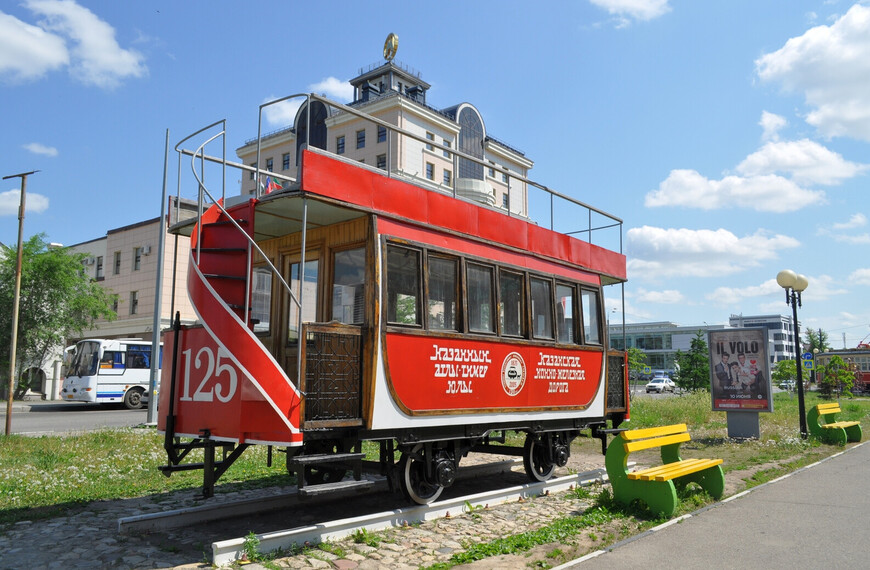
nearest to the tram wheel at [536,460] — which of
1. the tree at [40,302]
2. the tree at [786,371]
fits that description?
the tree at [40,302]

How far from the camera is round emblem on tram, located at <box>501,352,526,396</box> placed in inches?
335

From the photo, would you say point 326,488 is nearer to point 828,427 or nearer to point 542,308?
point 542,308

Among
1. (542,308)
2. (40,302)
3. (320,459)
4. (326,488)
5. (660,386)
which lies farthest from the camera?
(660,386)

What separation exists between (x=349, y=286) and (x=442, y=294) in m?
1.10

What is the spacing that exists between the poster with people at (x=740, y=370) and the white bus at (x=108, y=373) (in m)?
19.8

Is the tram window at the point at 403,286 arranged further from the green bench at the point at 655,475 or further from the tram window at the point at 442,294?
the green bench at the point at 655,475

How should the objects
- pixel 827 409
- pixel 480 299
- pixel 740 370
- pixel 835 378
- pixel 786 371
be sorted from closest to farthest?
pixel 480 299
pixel 827 409
pixel 740 370
pixel 835 378
pixel 786 371

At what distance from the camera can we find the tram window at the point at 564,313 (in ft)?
32.2

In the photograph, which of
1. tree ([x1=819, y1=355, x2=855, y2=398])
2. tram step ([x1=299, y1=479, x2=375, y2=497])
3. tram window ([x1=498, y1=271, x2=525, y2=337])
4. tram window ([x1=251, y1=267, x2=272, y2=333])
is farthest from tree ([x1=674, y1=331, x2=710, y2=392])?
tram step ([x1=299, y1=479, x2=375, y2=497])

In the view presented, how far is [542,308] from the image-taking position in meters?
9.48

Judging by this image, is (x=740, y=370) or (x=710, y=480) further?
(x=740, y=370)

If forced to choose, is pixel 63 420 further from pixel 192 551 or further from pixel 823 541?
pixel 823 541

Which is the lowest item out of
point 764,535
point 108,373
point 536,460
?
point 764,535

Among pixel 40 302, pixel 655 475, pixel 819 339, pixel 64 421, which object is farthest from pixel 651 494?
pixel 819 339
